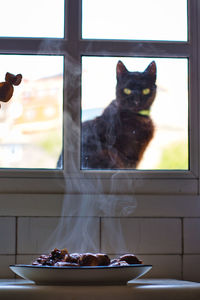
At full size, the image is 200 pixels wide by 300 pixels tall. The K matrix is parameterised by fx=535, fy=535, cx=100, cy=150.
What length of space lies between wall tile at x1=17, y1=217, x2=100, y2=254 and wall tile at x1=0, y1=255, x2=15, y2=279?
0.11 feet

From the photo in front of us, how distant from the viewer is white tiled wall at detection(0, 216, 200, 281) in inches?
70.5

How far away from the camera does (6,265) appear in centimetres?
177

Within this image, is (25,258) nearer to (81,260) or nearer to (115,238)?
(115,238)

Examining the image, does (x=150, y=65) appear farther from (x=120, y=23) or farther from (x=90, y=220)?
(x=90, y=220)

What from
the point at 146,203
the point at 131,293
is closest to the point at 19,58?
the point at 146,203

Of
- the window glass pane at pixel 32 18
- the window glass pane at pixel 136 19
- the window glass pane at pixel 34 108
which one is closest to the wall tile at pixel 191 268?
the window glass pane at pixel 34 108

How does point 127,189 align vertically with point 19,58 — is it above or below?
below

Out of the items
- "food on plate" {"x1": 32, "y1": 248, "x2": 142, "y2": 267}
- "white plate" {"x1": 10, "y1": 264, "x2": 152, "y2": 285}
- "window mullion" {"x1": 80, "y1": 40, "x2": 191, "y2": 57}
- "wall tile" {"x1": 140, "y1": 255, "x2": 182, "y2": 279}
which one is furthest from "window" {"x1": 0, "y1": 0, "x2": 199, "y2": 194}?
"white plate" {"x1": 10, "y1": 264, "x2": 152, "y2": 285}

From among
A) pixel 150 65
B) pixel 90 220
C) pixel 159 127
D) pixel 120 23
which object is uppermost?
pixel 120 23

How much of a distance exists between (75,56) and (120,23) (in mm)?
225

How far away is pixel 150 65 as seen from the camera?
1967mm

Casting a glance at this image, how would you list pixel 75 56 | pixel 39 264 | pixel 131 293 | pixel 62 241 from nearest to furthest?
pixel 131 293 < pixel 39 264 < pixel 62 241 < pixel 75 56

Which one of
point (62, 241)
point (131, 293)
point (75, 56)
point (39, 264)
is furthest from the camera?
point (75, 56)

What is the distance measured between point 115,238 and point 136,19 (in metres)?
0.82
